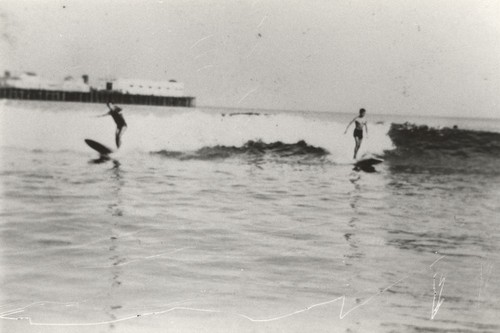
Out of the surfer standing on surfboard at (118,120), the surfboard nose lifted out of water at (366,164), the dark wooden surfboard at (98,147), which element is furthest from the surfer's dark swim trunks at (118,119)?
the surfboard nose lifted out of water at (366,164)

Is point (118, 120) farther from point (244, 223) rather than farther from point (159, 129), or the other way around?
point (244, 223)

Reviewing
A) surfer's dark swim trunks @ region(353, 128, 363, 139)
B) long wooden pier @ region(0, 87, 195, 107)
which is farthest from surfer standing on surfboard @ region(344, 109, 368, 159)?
long wooden pier @ region(0, 87, 195, 107)

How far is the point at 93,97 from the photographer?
11.1 ft

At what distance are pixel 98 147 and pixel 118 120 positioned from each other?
0.22 meters

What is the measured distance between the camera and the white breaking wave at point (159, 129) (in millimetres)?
3254

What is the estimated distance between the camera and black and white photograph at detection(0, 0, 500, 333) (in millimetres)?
2953

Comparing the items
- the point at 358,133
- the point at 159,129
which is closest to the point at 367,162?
the point at 358,133

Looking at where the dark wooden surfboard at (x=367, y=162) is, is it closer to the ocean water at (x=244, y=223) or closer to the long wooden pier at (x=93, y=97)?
the ocean water at (x=244, y=223)

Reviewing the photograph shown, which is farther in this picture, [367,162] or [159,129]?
[367,162]

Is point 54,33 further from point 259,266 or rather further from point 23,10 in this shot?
point 259,266

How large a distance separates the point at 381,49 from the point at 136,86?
155 cm

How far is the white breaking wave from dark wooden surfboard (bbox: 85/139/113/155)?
0.03 m

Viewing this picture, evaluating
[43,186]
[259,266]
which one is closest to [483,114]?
[259,266]

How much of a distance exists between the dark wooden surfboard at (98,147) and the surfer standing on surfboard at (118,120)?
0.24 ft
